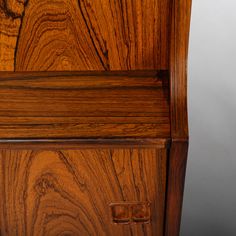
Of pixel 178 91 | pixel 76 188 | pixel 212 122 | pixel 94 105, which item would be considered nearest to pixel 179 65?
pixel 178 91

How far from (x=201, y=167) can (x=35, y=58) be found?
2.72ft

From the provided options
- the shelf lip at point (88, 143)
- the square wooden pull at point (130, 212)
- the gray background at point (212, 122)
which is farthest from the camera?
the gray background at point (212, 122)

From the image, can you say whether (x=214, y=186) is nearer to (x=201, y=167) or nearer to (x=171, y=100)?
(x=201, y=167)

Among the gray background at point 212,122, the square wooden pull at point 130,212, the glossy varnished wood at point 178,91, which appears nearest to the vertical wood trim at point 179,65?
the glossy varnished wood at point 178,91

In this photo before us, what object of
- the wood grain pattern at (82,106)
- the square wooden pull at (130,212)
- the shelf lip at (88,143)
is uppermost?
the wood grain pattern at (82,106)

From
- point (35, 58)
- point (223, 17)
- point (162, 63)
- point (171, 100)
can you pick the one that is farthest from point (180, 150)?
point (223, 17)

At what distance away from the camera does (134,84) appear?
0.95m

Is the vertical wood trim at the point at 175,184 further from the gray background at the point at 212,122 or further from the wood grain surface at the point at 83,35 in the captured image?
the gray background at the point at 212,122

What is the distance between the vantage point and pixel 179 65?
899 millimetres

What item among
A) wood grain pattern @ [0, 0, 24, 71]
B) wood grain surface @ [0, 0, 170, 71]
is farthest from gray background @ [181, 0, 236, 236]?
wood grain pattern @ [0, 0, 24, 71]

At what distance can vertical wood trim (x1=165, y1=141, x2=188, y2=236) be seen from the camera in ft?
2.82

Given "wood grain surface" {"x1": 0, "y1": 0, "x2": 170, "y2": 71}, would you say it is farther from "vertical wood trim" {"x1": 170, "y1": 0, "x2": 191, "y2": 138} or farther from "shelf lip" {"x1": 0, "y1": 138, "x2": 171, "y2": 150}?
"shelf lip" {"x1": 0, "y1": 138, "x2": 171, "y2": 150}

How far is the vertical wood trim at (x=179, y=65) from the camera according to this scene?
861 mm

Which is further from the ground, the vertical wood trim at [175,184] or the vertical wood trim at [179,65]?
the vertical wood trim at [179,65]
